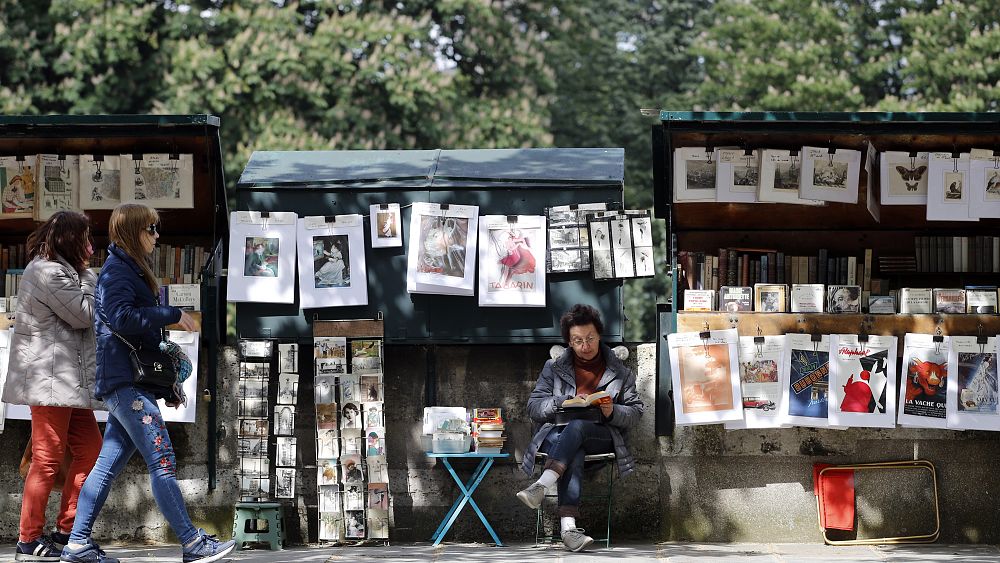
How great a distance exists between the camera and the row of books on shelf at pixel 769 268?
9.16m

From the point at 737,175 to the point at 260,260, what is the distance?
3.00m

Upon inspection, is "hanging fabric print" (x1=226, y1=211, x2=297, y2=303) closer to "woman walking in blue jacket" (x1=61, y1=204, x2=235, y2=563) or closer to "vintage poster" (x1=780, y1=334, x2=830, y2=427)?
"woman walking in blue jacket" (x1=61, y1=204, x2=235, y2=563)

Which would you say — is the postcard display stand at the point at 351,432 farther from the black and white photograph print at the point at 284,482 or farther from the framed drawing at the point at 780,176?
the framed drawing at the point at 780,176

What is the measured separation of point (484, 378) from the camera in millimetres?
8594

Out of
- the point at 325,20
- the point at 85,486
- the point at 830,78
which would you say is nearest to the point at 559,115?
the point at 830,78

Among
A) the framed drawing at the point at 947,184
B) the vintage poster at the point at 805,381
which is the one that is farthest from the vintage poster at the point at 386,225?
the framed drawing at the point at 947,184

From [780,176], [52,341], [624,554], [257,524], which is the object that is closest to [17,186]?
[52,341]

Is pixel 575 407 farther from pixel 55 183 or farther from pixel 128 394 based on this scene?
pixel 55 183

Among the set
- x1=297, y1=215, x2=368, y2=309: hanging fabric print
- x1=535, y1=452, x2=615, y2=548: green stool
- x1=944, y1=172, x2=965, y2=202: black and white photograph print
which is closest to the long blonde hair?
x1=297, y1=215, x2=368, y2=309: hanging fabric print

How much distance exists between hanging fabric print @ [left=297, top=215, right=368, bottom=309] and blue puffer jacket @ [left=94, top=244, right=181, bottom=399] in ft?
5.45

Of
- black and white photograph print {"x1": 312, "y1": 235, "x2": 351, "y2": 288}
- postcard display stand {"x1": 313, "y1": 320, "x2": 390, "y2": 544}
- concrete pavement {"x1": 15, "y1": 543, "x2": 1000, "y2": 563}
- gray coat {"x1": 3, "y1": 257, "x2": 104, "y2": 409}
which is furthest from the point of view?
black and white photograph print {"x1": 312, "y1": 235, "x2": 351, "y2": 288}

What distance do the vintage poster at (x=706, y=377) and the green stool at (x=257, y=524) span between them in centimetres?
249

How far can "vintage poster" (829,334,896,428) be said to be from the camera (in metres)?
8.17

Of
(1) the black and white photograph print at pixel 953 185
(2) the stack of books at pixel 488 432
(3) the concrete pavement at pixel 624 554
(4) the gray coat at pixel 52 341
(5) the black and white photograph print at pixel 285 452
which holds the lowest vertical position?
(3) the concrete pavement at pixel 624 554
